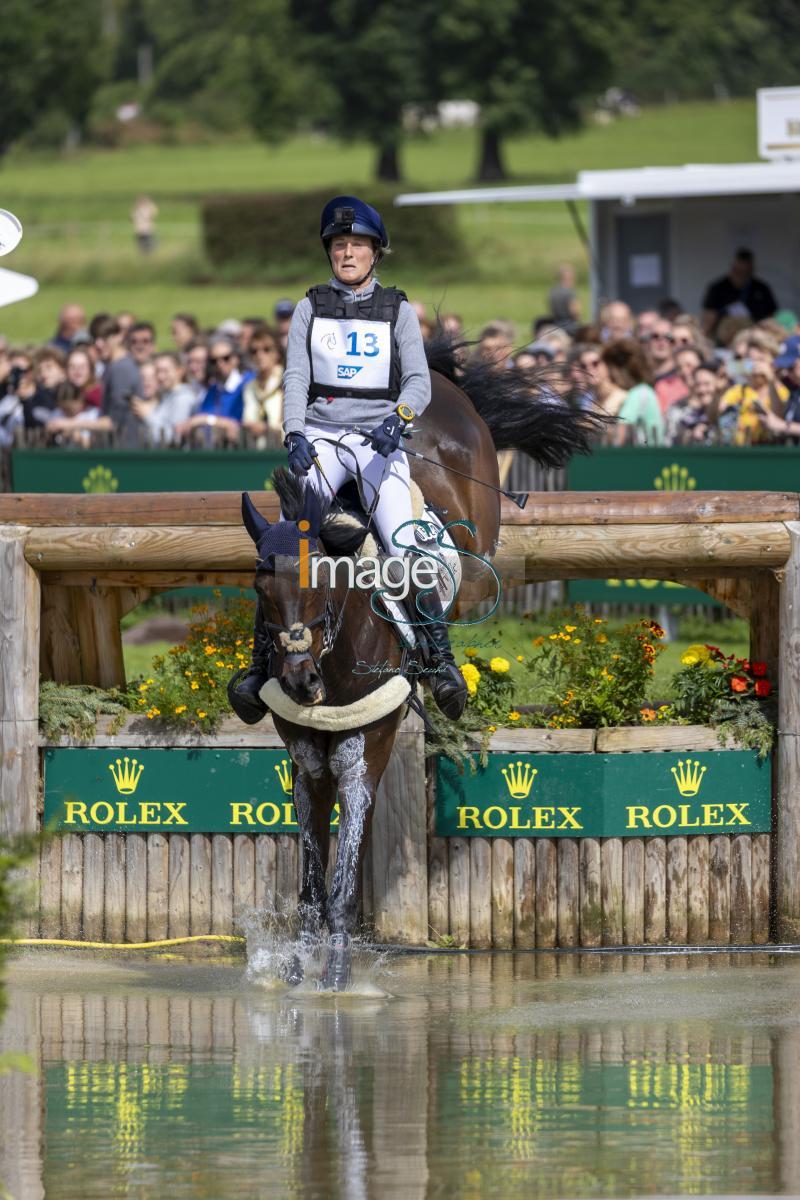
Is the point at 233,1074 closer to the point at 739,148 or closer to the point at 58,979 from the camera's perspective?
the point at 58,979

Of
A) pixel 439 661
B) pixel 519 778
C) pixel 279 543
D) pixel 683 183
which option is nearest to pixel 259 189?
pixel 683 183

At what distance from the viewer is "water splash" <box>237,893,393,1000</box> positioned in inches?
332

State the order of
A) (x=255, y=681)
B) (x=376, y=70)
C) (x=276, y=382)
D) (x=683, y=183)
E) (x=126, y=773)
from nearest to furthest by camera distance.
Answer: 1. (x=255, y=681)
2. (x=126, y=773)
3. (x=276, y=382)
4. (x=683, y=183)
5. (x=376, y=70)

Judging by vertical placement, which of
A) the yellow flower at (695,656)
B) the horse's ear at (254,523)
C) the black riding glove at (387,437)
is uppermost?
the black riding glove at (387,437)

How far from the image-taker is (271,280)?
170 feet

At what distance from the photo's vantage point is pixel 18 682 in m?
9.27

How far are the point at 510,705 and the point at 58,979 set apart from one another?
7.46ft

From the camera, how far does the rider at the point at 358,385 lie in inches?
332

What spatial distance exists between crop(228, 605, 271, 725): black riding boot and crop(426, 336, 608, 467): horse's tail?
2.00 metres

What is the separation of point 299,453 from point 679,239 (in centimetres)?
1781

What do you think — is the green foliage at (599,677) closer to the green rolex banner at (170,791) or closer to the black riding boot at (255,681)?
the green rolex banner at (170,791)

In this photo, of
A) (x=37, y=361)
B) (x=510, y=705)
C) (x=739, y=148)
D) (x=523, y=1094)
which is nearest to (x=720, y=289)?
(x=37, y=361)

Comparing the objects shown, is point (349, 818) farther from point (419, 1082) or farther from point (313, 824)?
point (419, 1082)

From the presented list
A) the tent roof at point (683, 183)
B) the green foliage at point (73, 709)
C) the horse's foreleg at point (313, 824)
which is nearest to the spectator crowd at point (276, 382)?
the tent roof at point (683, 183)
